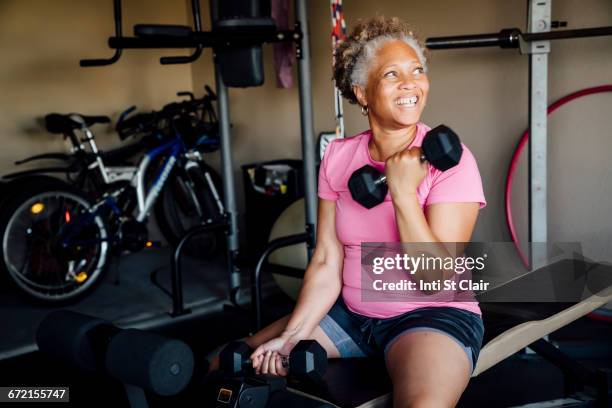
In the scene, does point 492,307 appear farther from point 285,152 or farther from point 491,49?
point 285,152

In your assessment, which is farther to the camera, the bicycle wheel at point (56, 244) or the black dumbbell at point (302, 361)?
the bicycle wheel at point (56, 244)

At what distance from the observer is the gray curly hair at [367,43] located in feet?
5.48

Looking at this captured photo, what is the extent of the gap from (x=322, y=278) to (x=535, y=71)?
3.99ft

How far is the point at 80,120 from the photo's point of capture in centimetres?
399

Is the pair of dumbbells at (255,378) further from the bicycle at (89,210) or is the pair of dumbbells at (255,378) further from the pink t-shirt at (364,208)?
the bicycle at (89,210)

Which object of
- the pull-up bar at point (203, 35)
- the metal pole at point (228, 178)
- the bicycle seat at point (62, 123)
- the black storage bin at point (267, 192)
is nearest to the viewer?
the pull-up bar at point (203, 35)

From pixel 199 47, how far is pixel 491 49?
1.29 metres

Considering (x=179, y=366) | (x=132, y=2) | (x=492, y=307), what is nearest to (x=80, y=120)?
(x=132, y=2)

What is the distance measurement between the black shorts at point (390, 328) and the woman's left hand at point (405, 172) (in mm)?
285

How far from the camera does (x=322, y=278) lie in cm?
175

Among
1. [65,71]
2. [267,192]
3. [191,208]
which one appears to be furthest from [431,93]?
[65,71]

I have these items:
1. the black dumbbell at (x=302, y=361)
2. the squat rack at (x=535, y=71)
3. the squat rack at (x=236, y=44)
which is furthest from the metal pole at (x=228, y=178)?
the black dumbbell at (x=302, y=361)

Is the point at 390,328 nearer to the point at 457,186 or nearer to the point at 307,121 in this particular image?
the point at 457,186

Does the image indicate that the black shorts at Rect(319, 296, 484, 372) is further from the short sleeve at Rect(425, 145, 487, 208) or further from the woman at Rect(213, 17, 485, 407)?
the short sleeve at Rect(425, 145, 487, 208)
